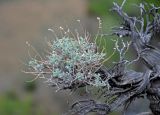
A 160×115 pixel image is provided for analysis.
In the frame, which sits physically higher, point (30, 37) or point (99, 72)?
point (30, 37)

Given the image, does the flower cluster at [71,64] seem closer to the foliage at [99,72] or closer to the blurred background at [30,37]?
the foliage at [99,72]

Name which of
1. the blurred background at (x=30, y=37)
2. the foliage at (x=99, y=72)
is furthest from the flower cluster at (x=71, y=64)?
the blurred background at (x=30, y=37)

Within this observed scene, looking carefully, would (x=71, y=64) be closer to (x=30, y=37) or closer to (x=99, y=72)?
(x=99, y=72)

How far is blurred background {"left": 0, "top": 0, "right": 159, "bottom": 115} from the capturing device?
5262 millimetres

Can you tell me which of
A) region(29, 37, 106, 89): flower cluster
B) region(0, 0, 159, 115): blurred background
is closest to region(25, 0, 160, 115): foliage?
region(29, 37, 106, 89): flower cluster

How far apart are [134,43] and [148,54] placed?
0.06 m

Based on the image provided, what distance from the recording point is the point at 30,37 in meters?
5.63

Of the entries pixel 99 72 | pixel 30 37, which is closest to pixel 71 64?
pixel 99 72

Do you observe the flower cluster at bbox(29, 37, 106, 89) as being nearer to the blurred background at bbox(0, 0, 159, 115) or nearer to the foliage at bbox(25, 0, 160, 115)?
the foliage at bbox(25, 0, 160, 115)

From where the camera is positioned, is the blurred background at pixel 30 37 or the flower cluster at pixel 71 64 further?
the blurred background at pixel 30 37

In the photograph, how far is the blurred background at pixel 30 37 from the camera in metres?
5.26

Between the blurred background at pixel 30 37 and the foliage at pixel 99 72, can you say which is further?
the blurred background at pixel 30 37

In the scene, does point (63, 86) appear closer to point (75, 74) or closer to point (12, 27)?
point (75, 74)

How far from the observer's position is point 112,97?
6.67 ft
